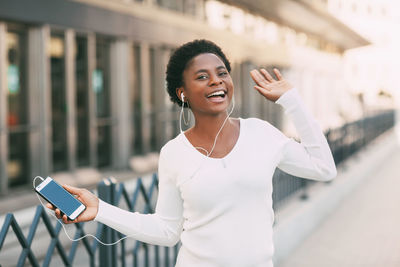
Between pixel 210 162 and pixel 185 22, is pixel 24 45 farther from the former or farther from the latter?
pixel 210 162

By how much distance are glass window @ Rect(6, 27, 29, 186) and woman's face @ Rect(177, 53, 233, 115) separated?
268 inches

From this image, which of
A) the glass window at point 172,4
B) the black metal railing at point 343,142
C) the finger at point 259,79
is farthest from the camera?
the glass window at point 172,4

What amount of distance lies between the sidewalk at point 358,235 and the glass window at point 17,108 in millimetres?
4622

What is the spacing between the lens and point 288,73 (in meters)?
24.6

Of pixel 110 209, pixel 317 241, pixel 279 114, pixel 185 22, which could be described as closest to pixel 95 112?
pixel 185 22

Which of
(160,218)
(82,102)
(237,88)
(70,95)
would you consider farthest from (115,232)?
(237,88)

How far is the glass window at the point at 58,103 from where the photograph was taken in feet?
31.0

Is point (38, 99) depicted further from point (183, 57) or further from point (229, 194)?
point (229, 194)

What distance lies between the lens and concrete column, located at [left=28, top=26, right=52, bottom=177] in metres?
8.81

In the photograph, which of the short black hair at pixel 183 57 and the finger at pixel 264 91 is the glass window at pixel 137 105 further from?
the finger at pixel 264 91

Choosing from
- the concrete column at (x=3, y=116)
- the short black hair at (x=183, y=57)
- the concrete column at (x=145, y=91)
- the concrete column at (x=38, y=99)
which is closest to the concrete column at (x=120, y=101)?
the concrete column at (x=145, y=91)

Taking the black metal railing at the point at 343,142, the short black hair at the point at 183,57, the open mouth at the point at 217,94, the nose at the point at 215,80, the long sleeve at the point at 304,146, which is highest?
the short black hair at the point at 183,57

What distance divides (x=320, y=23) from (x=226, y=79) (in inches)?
937

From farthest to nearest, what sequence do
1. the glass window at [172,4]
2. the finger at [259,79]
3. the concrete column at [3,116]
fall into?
the glass window at [172,4], the concrete column at [3,116], the finger at [259,79]
